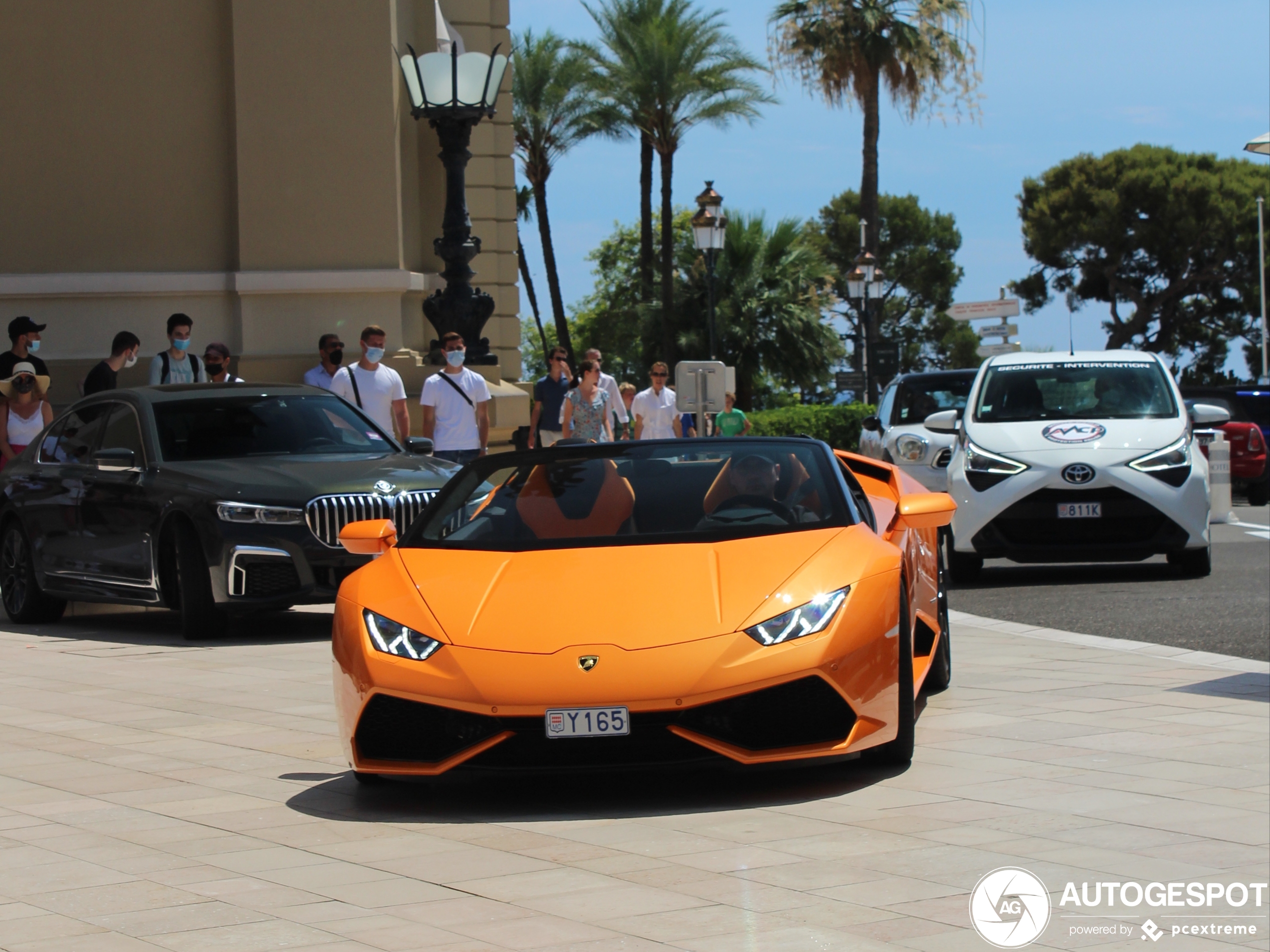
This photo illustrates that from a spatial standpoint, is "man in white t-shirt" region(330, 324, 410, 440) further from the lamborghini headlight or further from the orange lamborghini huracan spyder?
the orange lamborghini huracan spyder

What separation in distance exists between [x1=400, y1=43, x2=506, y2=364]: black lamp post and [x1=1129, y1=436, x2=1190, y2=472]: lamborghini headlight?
617cm

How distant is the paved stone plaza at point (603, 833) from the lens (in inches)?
172

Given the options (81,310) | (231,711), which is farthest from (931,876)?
(81,310)

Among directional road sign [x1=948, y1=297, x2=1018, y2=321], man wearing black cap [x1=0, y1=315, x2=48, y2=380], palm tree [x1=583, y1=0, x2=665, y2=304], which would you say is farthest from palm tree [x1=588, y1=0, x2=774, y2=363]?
man wearing black cap [x1=0, y1=315, x2=48, y2=380]

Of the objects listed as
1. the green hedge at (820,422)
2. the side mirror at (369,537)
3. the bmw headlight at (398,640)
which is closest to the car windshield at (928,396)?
the side mirror at (369,537)

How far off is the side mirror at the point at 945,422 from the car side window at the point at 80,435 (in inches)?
245

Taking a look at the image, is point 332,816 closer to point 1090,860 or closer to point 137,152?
point 1090,860

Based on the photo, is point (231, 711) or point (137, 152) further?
point (137, 152)

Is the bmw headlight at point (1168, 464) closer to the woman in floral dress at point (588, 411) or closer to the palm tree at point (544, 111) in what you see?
the woman in floral dress at point (588, 411)

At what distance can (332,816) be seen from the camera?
5781mm

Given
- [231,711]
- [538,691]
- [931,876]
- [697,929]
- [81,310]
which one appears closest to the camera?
[697,929]

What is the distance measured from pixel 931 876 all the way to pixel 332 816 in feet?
6.63

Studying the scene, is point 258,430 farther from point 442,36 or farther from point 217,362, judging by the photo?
point 442,36

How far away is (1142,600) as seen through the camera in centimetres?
1243
